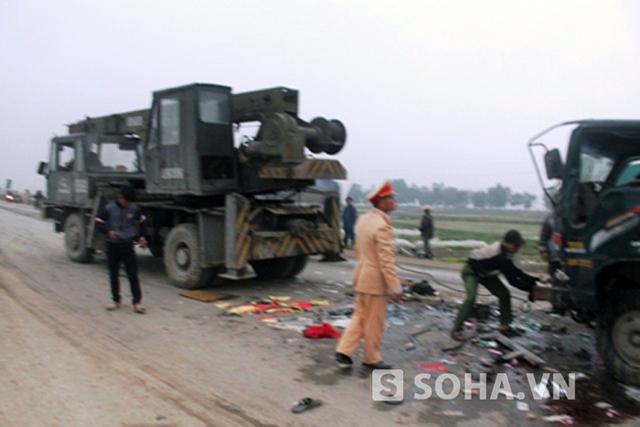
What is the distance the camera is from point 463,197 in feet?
140

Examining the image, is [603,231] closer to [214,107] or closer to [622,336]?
[622,336]

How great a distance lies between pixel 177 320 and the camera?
283 inches

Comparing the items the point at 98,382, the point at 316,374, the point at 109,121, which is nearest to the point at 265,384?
the point at 316,374

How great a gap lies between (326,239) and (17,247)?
8788mm

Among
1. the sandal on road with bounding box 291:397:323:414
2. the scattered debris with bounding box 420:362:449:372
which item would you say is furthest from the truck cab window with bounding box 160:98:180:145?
the sandal on road with bounding box 291:397:323:414

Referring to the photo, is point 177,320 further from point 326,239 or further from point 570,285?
point 570,285

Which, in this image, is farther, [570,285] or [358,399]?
[570,285]

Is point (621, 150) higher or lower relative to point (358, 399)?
higher

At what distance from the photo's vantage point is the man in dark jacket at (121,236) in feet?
24.6

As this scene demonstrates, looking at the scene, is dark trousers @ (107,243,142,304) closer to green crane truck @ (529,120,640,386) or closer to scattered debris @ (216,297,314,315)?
scattered debris @ (216,297,314,315)

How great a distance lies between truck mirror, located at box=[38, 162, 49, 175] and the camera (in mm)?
12900

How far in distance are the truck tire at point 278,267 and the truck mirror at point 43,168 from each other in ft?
19.7

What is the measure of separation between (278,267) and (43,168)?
21.8 feet

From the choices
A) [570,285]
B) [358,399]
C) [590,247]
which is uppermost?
[590,247]
